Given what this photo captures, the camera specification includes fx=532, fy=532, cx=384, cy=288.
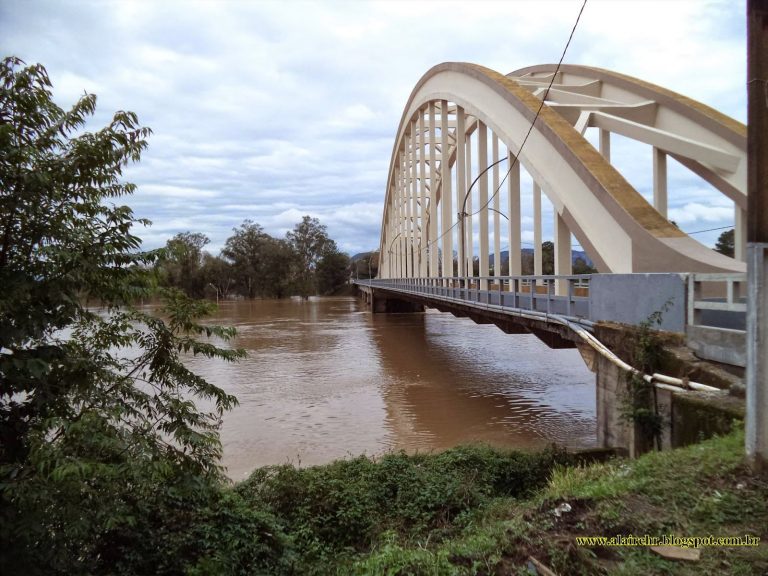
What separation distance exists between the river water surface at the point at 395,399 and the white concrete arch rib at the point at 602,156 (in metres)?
3.44

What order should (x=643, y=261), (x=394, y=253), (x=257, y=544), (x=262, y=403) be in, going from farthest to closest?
(x=394, y=253), (x=262, y=403), (x=643, y=261), (x=257, y=544)

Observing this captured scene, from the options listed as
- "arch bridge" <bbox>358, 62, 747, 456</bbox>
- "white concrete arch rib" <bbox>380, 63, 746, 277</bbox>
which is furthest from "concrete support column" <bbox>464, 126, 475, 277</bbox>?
"white concrete arch rib" <bbox>380, 63, 746, 277</bbox>

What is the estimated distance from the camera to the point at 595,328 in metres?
7.74

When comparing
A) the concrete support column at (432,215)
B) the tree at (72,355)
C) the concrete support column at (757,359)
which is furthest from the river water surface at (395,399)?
the concrete support column at (432,215)

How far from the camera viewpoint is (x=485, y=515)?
499 cm

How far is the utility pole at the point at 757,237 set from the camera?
3662 millimetres

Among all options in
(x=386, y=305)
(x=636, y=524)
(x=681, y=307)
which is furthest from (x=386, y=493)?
(x=386, y=305)

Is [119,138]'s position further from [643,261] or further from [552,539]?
[643,261]

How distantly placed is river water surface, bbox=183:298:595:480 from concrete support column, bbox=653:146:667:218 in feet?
17.0

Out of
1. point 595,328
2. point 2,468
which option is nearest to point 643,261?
point 595,328

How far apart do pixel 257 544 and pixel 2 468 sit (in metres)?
2.16

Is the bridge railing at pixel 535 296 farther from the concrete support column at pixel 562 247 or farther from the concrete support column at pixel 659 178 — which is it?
the concrete support column at pixel 659 178

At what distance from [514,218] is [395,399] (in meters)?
8.28

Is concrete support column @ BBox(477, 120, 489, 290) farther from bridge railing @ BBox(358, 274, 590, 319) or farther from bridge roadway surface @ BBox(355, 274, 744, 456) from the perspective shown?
bridge roadway surface @ BBox(355, 274, 744, 456)
